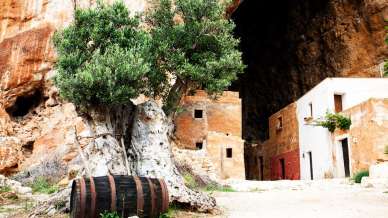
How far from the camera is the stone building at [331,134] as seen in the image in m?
23.6

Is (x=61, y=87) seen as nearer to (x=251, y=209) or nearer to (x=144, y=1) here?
(x=251, y=209)

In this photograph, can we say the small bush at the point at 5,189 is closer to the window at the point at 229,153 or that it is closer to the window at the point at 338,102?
the window at the point at 229,153

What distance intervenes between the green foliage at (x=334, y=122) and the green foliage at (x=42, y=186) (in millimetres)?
15425

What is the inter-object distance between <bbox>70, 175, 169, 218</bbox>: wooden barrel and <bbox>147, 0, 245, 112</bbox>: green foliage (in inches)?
331

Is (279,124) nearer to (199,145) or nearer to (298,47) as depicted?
(298,47)

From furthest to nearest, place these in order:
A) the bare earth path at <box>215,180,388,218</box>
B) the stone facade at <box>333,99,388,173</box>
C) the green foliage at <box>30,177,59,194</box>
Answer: the stone facade at <box>333,99,388,173</box>
the green foliage at <box>30,177,59,194</box>
the bare earth path at <box>215,180,388,218</box>

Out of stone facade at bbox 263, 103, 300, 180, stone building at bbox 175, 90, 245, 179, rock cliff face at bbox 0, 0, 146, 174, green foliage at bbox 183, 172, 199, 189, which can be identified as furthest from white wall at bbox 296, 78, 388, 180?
rock cliff face at bbox 0, 0, 146, 174

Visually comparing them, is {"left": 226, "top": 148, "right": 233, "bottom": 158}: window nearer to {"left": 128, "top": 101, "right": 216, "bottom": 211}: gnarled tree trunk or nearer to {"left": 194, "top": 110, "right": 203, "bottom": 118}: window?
{"left": 194, "top": 110, "right": 203, "bottom": 118}: window

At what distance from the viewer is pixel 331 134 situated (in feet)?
90.8

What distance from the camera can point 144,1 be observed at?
25.9 meters

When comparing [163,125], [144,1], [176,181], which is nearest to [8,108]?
[144,1]

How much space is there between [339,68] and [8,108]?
74.0 feet

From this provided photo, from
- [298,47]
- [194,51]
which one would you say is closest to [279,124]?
[298,47]

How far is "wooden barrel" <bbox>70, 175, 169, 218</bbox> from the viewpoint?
9.91 m
